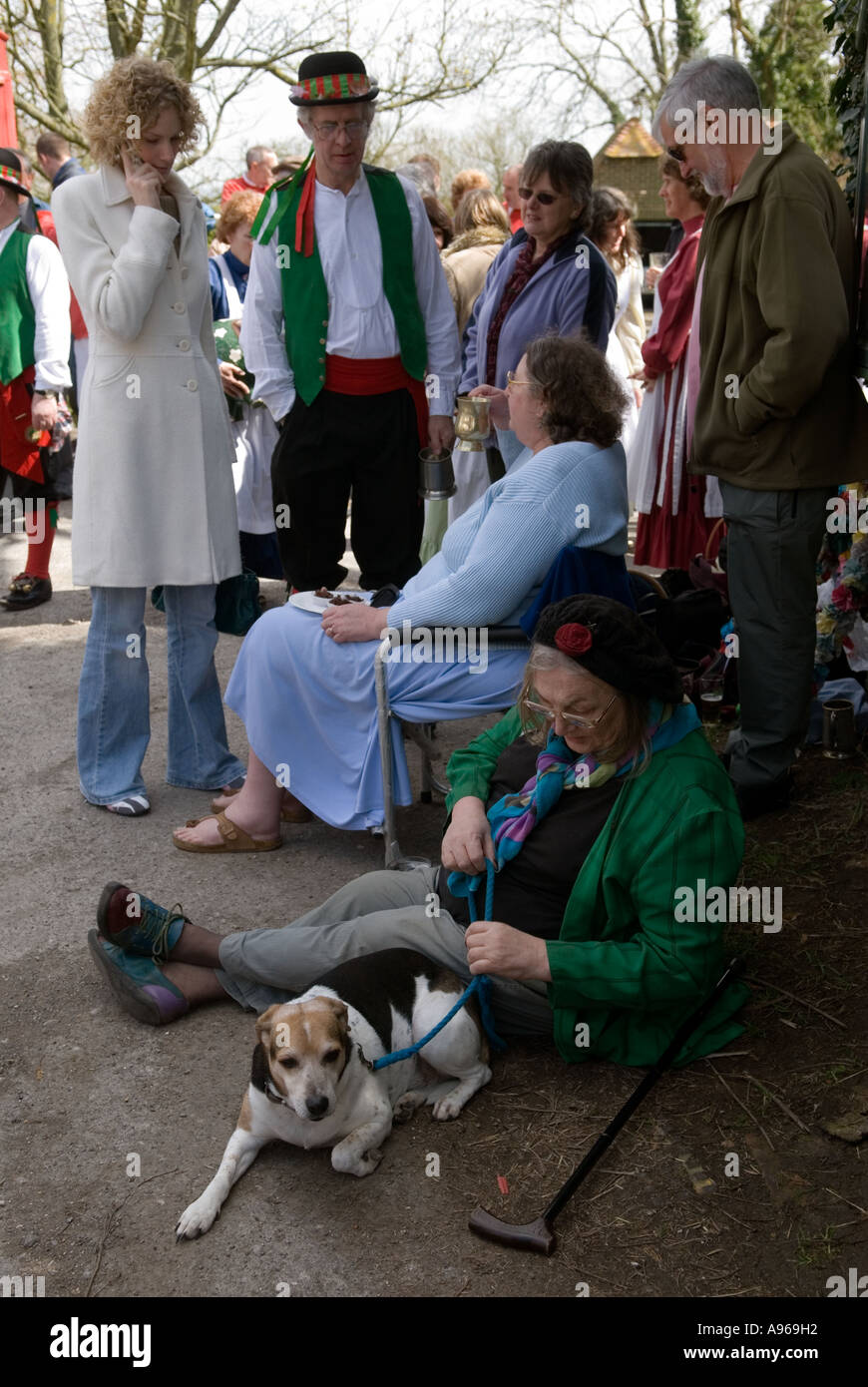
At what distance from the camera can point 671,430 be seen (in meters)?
5.77

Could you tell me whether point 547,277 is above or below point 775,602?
above

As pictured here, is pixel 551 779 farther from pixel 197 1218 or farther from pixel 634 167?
pixel 634 167

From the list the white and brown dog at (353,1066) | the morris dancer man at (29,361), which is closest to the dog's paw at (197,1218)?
the white and brown dog at (353,1066)

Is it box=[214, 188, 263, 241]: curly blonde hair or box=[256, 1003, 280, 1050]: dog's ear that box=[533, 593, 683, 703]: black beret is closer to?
box=[256, 1003, 280, 1050]: dog's ear

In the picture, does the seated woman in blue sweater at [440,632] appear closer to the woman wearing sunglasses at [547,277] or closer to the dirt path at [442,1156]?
the dirt path at [442,1156]

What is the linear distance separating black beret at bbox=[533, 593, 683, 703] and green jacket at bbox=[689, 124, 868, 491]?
4.48 ft

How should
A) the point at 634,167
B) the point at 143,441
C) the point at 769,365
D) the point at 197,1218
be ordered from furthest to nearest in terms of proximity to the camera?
the point at 634,167 < the point at 143,441 < the point at 769,365 < the point at 197,1218

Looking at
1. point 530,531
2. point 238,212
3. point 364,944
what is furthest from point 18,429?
point 364,944

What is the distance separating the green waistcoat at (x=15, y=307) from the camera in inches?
259

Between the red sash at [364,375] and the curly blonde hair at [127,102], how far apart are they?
3.30 feet

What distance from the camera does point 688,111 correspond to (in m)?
3.85

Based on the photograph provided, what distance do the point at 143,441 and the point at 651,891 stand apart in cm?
246

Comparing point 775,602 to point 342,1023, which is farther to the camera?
point 775,602

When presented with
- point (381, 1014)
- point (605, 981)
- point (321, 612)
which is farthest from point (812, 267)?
point (381, 1014)
